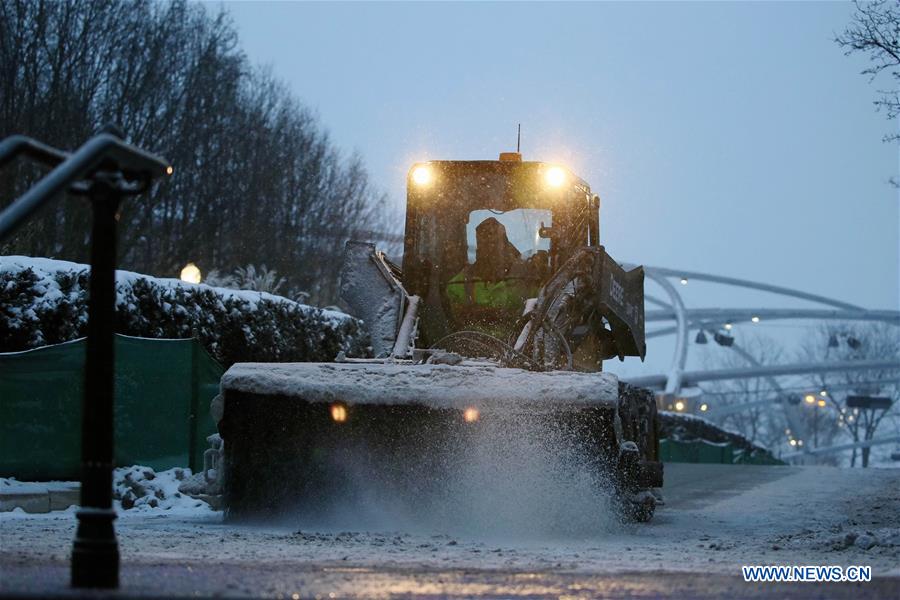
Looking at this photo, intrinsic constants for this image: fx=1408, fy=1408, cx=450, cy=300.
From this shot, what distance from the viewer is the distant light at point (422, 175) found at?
12.1 m

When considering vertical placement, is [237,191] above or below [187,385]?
above

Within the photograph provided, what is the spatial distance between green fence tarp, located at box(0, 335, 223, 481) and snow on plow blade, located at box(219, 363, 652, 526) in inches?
150

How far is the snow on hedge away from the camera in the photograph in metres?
14.8

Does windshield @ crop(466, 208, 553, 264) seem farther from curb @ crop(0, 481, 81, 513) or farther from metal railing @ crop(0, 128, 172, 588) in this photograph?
metal railing @ crop(0, 128, 172, 588)

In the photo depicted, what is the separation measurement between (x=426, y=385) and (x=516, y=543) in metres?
1.25

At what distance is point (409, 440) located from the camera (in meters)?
10.1

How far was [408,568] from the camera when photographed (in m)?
7.08

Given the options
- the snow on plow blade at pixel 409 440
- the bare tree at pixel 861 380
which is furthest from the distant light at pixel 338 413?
the bare tree at pixel 861 380

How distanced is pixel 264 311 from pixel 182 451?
506cm

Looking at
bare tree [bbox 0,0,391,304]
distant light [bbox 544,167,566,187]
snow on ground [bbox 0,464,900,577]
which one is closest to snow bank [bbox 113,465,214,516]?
snow on ground [bbox 0,464,900,577]

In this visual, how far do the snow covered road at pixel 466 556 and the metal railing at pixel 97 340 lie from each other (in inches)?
6.3

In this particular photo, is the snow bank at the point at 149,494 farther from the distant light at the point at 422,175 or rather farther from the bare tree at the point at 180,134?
the bare tree at the point at 180,134

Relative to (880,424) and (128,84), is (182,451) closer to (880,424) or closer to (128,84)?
(128,84)

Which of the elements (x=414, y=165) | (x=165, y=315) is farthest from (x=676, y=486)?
(x=414, y=165)
